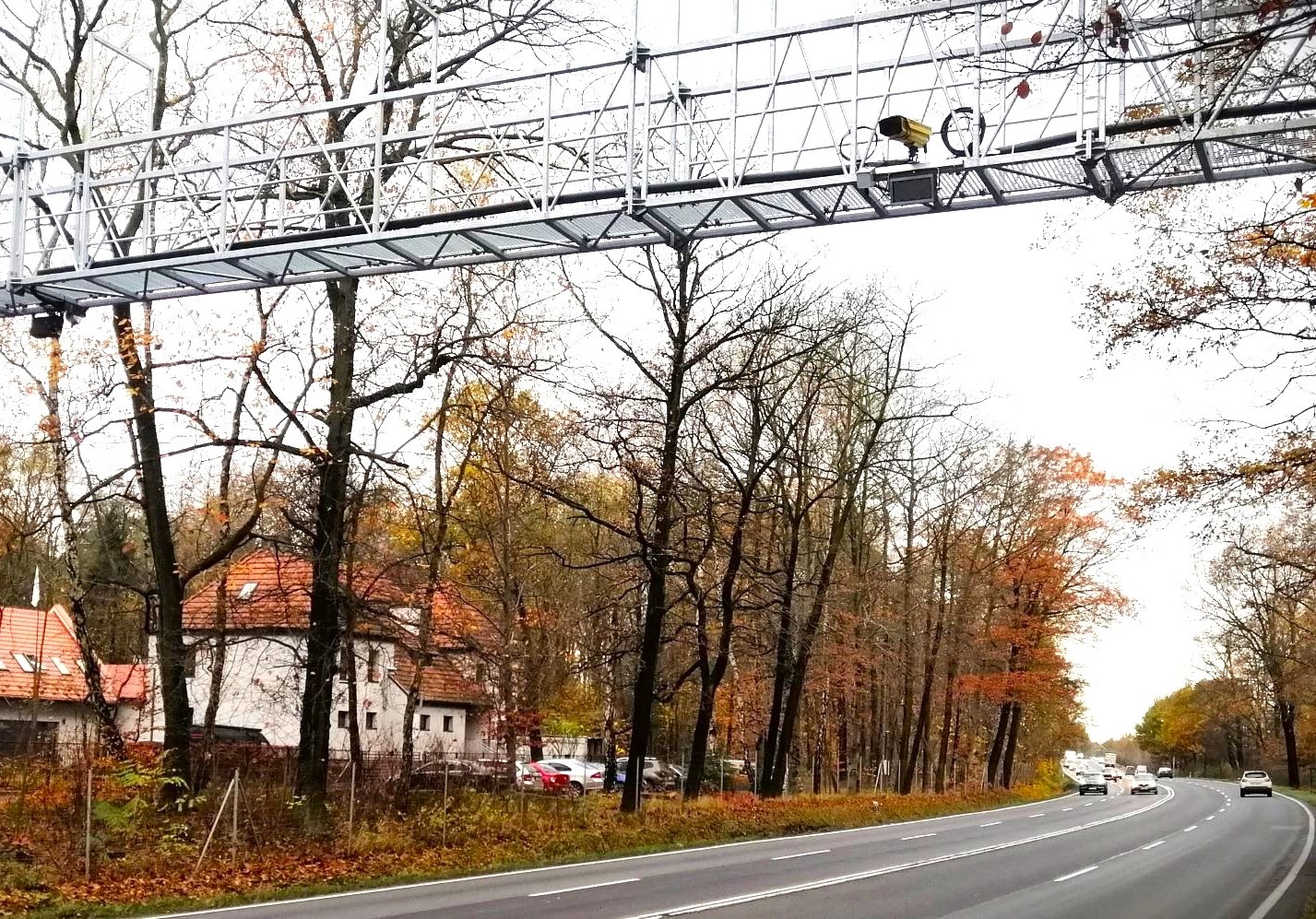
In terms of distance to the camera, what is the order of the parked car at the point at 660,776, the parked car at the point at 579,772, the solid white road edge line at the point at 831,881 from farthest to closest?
the parked car at the point at 579,772
the parked car at the point at 660,776
the solid white road edge line at the point at 831,881

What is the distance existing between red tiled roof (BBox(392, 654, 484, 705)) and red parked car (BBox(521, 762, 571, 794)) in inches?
96.1

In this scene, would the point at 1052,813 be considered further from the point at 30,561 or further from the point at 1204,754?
the point at 1204,754

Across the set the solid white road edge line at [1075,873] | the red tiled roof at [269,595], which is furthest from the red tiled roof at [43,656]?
the solid white road edge line at [1075,873]

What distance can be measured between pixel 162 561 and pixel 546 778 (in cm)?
2009

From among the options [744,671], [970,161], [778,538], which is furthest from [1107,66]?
[744,671]

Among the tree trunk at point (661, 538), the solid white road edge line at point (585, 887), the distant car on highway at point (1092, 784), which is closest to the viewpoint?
the solid white road edge line at point (585, 887)

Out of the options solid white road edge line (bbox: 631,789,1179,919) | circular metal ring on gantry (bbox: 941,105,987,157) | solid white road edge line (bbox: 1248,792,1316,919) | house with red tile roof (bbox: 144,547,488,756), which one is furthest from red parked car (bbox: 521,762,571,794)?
circular metal ring on gantry (bbox: 941,105,987,157)

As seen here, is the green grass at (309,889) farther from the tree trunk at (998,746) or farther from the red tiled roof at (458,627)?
the tree trunk at (998,746)

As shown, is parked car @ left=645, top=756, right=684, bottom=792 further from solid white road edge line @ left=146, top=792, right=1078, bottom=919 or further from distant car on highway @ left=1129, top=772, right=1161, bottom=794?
distant car on highway @ left=1129, top=772, right=1161, bottom=794

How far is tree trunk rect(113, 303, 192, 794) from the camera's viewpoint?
2152cm

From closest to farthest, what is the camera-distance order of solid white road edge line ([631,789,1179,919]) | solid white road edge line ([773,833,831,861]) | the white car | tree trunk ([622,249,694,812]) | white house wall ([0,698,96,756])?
solid white road edge line ([631,789,1179,919]) → white house wall ([0,698,96,756]) → solid white road edge line ([773,833,831,861]) → tree trunk ([622,249,694,812]) → the white car

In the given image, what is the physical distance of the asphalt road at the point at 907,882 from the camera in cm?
1533

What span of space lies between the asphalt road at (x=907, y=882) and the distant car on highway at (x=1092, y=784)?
39.3 meters

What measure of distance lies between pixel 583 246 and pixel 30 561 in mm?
36457
